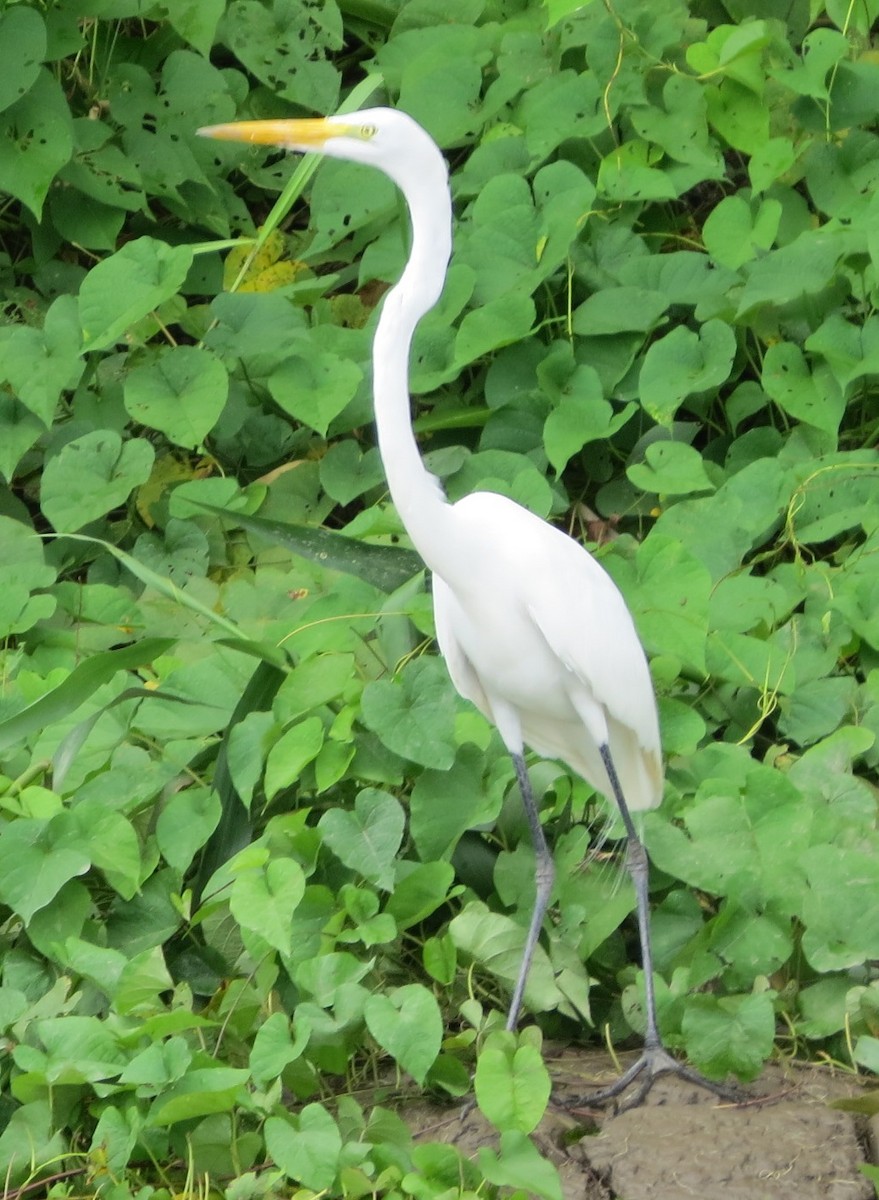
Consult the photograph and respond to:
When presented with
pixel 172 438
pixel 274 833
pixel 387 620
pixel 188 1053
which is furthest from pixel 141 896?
pixel 172 438

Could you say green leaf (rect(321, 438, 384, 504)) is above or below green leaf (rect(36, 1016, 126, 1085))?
below

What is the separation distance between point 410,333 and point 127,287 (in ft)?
4.53

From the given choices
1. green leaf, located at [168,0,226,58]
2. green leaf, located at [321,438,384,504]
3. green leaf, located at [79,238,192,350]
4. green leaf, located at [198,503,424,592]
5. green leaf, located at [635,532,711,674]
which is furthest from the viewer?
green leaf, located at [168,0,226,58]

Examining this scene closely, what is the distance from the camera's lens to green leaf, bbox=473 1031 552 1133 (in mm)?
1779

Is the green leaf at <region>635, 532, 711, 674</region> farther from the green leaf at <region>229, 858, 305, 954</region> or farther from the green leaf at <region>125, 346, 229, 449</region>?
the green leaf at <region>125, 346, 229, 449</region>

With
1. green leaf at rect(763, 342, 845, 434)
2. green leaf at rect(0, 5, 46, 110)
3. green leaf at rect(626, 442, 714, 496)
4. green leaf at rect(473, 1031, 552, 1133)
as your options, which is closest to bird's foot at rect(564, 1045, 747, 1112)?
green leaf at rect(473, 1031, 552, 1133)

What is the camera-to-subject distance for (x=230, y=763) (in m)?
2.34

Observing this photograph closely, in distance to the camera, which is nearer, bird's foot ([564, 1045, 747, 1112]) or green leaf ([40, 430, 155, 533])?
bird's foot ([564, 1045, 747, 1112])

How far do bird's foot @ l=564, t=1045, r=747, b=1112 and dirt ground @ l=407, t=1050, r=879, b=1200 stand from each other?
0.01 m

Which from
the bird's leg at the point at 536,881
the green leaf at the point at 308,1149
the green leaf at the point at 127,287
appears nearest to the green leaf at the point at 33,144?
the green leaf at the point at 127,287

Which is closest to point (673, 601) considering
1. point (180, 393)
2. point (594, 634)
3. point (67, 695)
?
point (594, 634)

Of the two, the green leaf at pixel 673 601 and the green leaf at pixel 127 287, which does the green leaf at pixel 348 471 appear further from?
the green leaf at pixel 673 601

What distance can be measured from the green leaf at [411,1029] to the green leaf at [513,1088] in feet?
0.29

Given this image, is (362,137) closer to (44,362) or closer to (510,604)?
(510,604)
